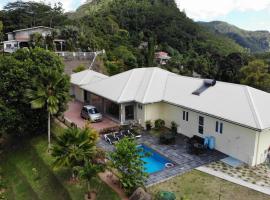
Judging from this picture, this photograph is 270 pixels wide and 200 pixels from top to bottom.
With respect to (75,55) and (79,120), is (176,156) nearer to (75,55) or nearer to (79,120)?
(79,120)

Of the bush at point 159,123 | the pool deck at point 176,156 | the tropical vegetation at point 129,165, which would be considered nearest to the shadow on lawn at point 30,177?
the tropical vegetation at point 129,165

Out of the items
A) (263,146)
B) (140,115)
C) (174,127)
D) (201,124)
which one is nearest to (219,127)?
(201,124)

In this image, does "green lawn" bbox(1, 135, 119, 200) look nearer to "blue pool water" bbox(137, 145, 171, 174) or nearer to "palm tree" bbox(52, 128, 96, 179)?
"palm tree" bbox(52, 128, 96, 179)

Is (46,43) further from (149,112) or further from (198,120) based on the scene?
(198,120)

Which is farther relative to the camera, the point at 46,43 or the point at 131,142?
the point at 46,43

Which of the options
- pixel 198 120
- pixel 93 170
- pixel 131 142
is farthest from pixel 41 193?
pixel 198 120
